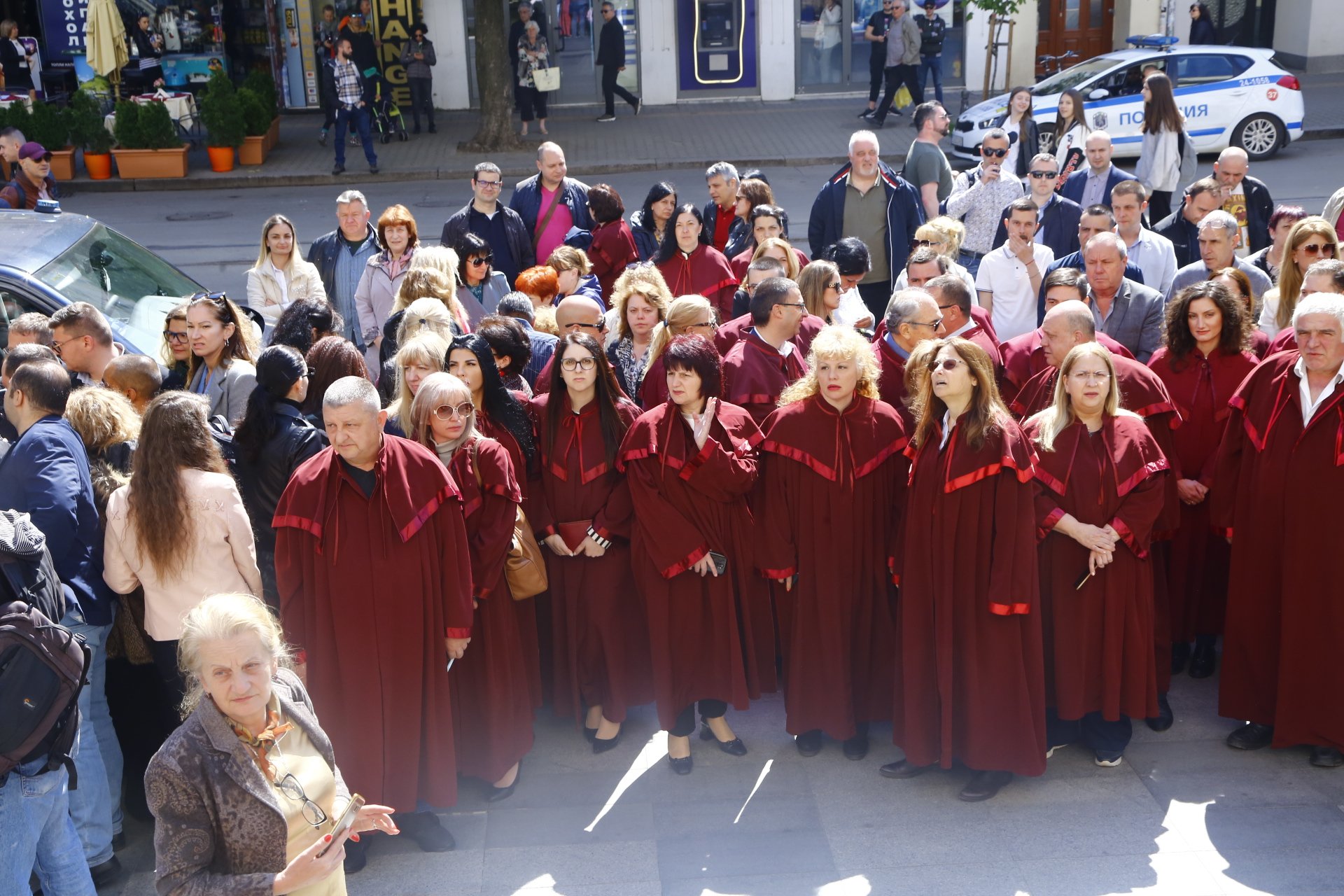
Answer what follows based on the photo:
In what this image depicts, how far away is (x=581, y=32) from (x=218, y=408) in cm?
2002

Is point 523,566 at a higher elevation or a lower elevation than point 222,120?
lower

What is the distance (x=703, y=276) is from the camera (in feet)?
29.5

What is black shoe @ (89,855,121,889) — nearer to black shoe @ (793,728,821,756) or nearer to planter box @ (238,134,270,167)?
black shoe @ (793,728,821,756)

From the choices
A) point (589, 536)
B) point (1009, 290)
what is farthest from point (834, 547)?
point (1009, 290)

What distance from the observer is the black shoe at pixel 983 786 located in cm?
572

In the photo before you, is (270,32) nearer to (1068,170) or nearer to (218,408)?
(1068,170)

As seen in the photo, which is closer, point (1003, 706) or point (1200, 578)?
point (1003, 706)

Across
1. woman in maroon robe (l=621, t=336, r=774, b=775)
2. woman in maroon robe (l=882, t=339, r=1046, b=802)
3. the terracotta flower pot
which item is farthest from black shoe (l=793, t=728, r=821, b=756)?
the terracotta flower pot

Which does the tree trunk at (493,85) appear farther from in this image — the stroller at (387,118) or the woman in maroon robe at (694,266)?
the woman in maroon robe at (694,266)

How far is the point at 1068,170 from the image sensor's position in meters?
11.4

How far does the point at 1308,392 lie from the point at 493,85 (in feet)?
56.5

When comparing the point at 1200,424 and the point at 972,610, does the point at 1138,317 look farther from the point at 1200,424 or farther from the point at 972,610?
the point at 972,610

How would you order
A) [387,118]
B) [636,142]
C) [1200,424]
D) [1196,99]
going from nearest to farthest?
[1200,424]
[1196,99]
[636,142]
[387,118]

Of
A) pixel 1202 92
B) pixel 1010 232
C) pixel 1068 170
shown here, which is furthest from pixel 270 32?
pixel 1010 232
